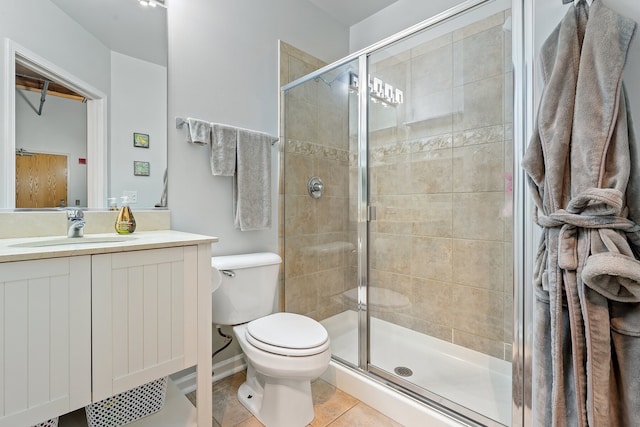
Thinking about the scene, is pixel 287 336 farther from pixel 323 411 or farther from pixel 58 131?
pixel 58 131

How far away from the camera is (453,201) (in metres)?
1.79

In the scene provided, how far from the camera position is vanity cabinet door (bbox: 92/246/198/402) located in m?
0.92

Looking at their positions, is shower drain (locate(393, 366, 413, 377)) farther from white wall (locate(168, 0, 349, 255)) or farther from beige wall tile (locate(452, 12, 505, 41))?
beige wall tile (locate(452, 12, 505, 41))

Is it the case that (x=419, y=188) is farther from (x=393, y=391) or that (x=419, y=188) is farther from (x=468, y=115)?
(x=393, y=391)

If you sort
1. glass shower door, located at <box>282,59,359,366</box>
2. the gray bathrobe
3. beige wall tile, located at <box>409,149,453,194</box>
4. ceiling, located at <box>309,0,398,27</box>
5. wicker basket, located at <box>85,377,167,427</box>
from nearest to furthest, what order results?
the gray bathrobe < wicker basket, located at <box>85,377,167,427</box> < beige wall tile, located at <box>409,149,453,194</box> < glass shower door, located at <box>282,59,359,366</box> < ceiling, located at <box>309,0,398,27</box>

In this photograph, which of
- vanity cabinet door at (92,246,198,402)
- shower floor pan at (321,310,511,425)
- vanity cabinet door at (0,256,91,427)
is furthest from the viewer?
shower floor pan at (321,310,511,425)

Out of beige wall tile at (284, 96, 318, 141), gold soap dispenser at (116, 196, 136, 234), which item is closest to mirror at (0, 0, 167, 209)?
gold soap dispenser at (116, 196, 136, 234)

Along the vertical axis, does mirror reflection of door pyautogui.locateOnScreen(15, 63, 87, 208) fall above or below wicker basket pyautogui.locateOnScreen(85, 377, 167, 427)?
above

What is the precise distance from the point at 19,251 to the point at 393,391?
152cm

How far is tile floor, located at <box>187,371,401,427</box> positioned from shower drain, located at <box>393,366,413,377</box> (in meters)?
0.23

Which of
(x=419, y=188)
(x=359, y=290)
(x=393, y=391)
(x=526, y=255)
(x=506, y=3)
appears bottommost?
(x=393, y=391)

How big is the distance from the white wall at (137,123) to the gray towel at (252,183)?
388 millimetres

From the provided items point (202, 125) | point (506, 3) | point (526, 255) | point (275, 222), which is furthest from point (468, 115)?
point (202, 125)

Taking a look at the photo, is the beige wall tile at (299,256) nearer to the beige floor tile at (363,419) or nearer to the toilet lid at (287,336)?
the toilet lid at (287,336)
